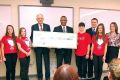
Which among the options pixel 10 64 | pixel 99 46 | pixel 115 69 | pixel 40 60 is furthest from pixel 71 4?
pixel 115 69

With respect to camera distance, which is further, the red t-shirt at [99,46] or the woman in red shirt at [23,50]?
the red t-shirt at [99,46]

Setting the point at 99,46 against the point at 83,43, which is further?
the point at 83,43

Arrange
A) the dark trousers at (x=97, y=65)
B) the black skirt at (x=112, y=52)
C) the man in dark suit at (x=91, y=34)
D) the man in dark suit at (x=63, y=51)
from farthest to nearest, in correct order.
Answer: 1. the man in dark suit at (x=91, y=34)
2. the man in dark suit at (x=63, y=51)
3. the black skirt at (x=112, y=52)
4. the dark trousers at (x=97, y=65)

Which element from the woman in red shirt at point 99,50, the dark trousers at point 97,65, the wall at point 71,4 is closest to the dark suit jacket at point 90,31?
the woman in red shirt at point 99,50

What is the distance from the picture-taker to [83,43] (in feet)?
19.5

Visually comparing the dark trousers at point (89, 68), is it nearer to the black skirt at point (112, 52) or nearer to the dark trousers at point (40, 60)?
the black skirt at point (112, 52)

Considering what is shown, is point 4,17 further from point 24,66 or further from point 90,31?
point 90,31

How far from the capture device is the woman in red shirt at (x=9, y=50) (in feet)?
18.0

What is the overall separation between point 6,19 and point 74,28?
181cm

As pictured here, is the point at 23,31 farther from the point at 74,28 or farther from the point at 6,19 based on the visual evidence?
the point at 74,28

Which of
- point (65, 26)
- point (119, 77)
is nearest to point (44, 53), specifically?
point (65, 26)

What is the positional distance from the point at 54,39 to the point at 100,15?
67.3 inches

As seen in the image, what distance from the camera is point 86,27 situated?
6.58 meters

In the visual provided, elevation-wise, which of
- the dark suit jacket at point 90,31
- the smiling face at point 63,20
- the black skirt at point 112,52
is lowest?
the black skirt at point 112,52
